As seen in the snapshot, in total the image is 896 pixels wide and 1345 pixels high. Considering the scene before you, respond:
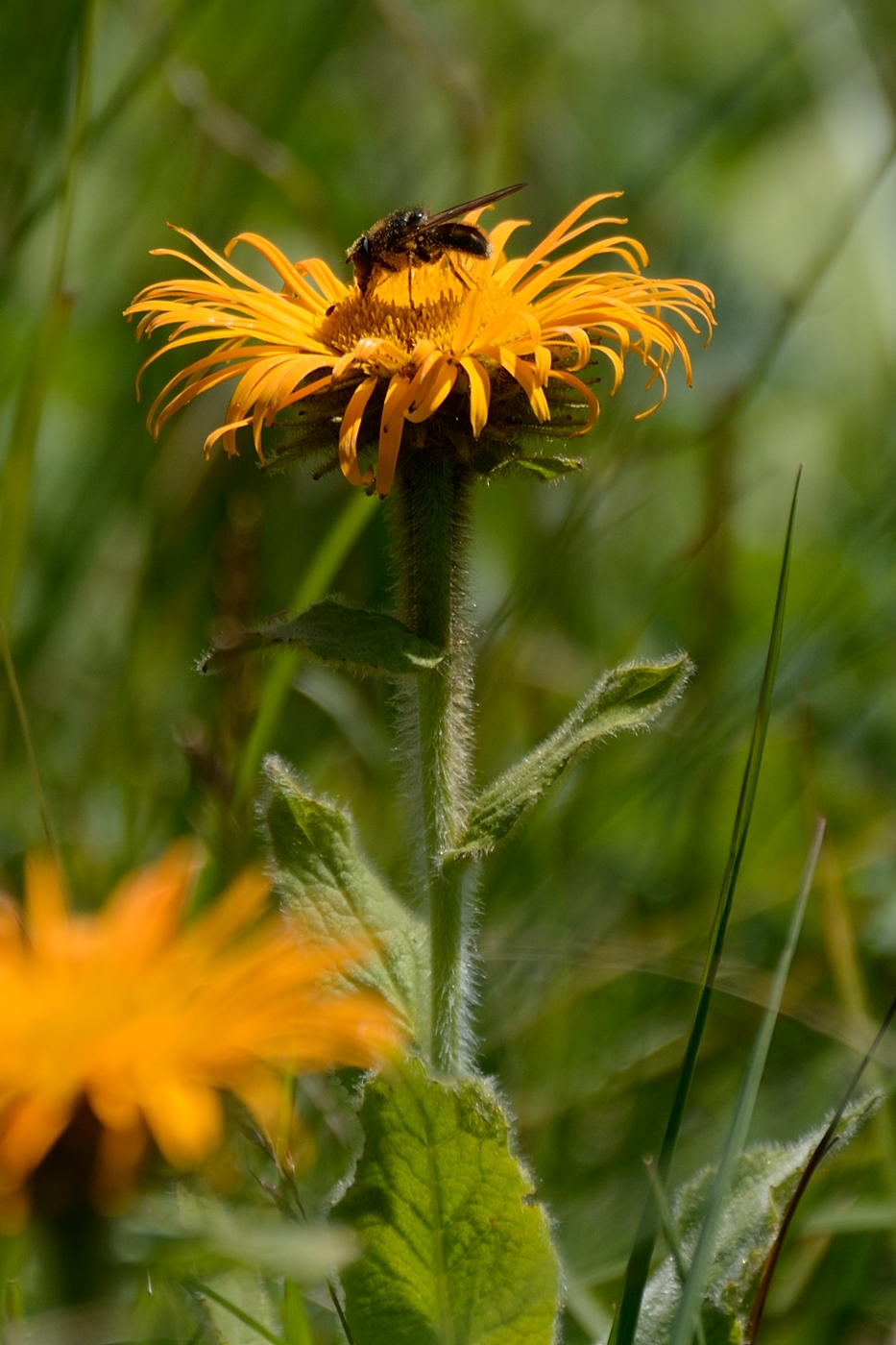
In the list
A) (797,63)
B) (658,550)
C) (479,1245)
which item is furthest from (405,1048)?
(797,63)

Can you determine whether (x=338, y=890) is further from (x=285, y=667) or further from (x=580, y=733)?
(x=285, y=667)

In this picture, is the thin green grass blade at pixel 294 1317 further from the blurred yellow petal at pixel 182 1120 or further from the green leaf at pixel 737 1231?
the green leaf at pixel 737 1231

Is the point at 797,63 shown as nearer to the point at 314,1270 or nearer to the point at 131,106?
the point at 131,106

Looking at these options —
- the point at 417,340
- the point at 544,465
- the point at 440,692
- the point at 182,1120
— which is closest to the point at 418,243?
the point at 417,340

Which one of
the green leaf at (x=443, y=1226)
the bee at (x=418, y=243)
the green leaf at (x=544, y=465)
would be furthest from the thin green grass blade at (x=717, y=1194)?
the bee at (x=418, y=243)

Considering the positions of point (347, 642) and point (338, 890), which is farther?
point (338, 890)

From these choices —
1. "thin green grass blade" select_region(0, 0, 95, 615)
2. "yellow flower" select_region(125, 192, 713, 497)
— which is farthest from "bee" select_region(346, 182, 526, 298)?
"thin green grass blade" select_region(0, 0, 95, 615)
